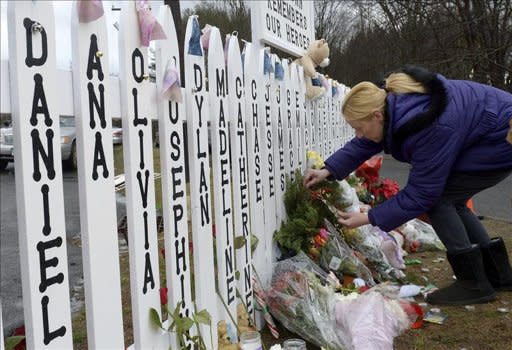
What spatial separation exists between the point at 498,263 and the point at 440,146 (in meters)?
1.11

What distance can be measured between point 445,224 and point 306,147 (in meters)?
1.18

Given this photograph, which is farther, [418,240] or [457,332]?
[418,240]

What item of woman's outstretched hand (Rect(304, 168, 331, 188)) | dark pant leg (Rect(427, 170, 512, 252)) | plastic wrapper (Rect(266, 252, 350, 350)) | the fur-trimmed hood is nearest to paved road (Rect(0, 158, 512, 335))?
plastic wrapper (Rect(266, 252, 350, 350))

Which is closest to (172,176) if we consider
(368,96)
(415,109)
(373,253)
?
(368,96)

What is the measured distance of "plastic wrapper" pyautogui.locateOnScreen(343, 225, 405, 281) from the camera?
343cm

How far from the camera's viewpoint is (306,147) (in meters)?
3.78

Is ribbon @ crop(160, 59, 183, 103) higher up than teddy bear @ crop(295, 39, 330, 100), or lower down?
lower down

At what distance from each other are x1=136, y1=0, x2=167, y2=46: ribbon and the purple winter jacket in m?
1.40

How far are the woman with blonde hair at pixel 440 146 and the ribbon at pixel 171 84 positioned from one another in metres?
1.15

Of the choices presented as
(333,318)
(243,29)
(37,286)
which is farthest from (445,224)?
(243,29)

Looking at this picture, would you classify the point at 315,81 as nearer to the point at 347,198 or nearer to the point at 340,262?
the point at 347,198

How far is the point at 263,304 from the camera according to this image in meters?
2.61

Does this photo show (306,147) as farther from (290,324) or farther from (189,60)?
(189,60)

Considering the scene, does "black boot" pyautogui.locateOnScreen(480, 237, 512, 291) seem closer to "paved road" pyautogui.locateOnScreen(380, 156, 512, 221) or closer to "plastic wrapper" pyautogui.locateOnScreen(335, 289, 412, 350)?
"plastic wrapper" pyautogui.locateOnScreen(335, 289, 412, 350)
